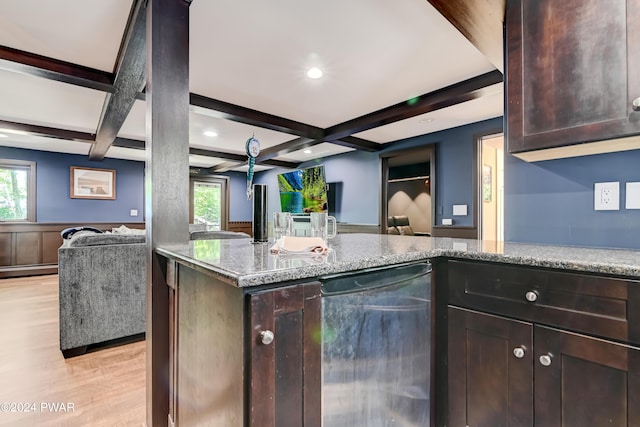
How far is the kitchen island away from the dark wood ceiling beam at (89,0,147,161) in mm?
1491

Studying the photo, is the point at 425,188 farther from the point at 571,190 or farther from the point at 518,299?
the point at 518,299

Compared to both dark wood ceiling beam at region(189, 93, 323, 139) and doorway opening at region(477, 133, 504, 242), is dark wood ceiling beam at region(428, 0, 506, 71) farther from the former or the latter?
doorway opening at region(477, 133, 504, 242)

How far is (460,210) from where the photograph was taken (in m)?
4.07

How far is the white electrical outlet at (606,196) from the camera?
132 cm

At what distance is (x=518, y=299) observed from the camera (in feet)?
3.66

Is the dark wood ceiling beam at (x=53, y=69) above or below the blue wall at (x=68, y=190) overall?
above

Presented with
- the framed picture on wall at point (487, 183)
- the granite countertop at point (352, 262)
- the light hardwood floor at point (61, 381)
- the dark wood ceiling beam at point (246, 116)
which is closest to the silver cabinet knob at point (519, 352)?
the granite countertop at point (352, 262)

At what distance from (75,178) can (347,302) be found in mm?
6986

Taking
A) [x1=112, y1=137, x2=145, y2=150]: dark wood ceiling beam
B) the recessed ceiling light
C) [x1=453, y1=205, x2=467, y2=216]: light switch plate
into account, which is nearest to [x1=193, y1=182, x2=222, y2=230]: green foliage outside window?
[x1=112, y1=137, x2=145, y2=150]: dark wood ceiling beam

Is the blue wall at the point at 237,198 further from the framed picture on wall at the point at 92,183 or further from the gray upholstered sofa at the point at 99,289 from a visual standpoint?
the gray upholstered sofa at the point at 99,289

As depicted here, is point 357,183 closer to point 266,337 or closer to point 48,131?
point 48,131

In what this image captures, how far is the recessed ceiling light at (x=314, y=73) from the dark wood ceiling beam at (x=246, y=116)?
1.13 metres

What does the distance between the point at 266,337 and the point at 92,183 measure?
23.0 ft

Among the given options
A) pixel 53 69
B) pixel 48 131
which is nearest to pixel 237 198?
pixel 48 131
